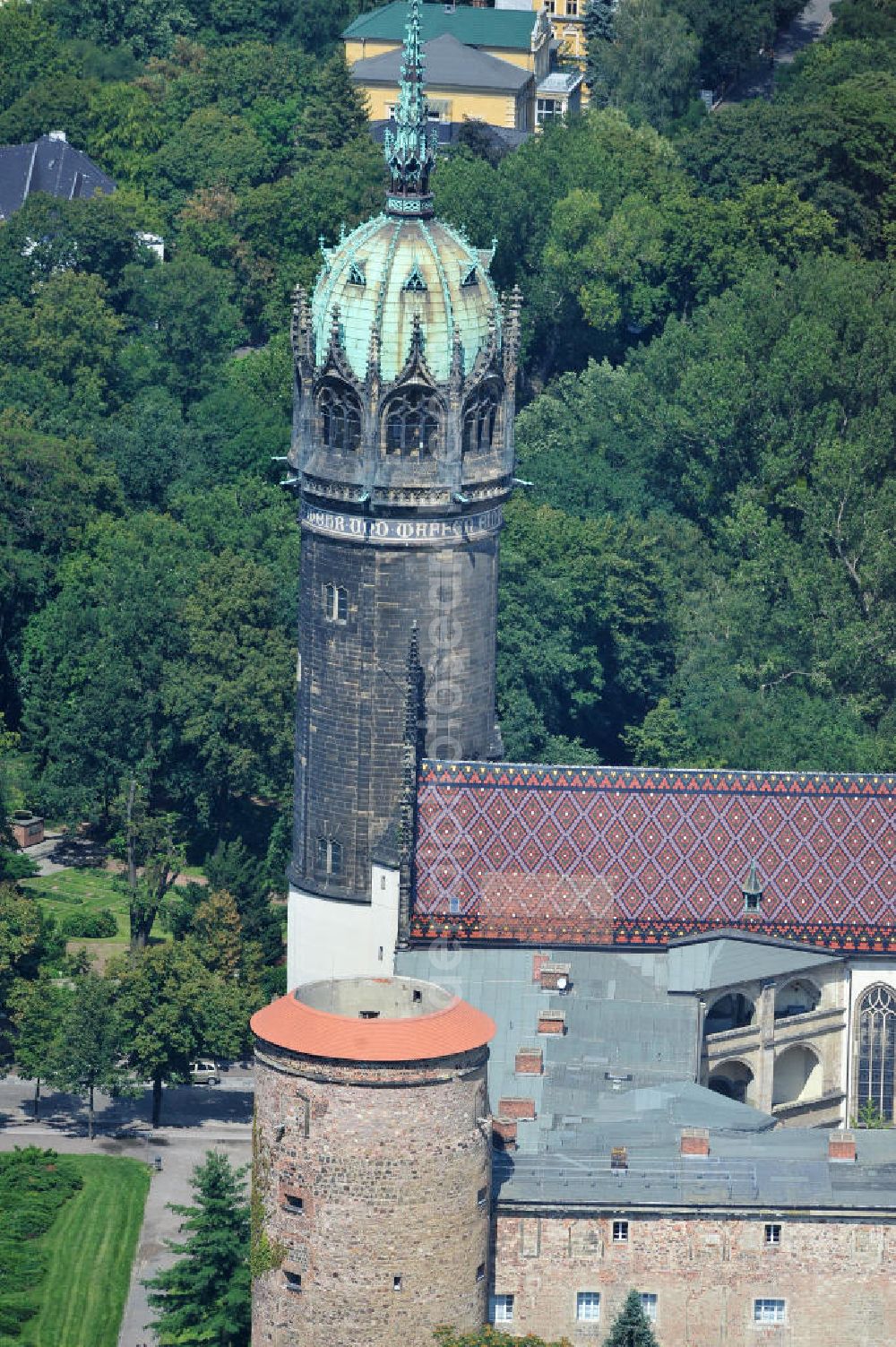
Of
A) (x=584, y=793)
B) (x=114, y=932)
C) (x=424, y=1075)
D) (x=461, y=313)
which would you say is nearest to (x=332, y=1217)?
(x=424, y=1075)

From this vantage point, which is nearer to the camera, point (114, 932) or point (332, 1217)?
point (332, 1217)

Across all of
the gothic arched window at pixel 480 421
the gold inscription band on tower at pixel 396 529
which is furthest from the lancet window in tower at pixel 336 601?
the gothic arched window at pixel 480 421

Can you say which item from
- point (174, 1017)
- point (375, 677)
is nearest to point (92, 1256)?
point (174, 1017)

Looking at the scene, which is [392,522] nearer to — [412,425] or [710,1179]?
[412,425]

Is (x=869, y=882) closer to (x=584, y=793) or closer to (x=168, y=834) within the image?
(x=584, y=793)

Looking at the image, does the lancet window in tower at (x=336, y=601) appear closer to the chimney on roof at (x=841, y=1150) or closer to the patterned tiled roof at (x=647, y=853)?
the patterned tiled roof at (x=647, y=853)

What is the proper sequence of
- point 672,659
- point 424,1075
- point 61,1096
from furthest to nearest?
point 672,659 → point 61,1096 → point 424,1075

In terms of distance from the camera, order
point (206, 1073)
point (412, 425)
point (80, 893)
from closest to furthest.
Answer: point (412, 425)
point (206, 1073)
point (80, 893)
